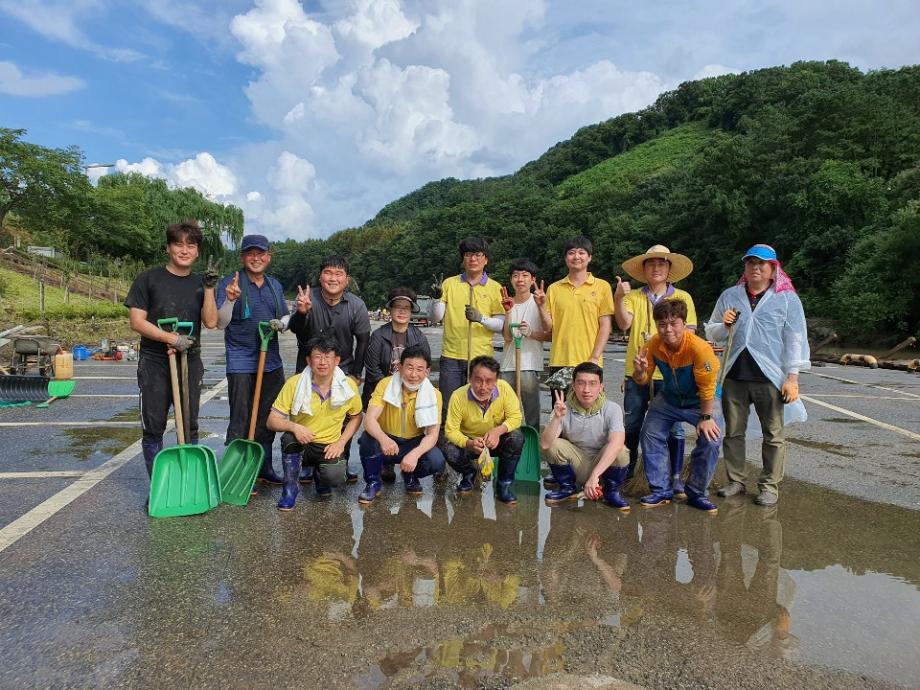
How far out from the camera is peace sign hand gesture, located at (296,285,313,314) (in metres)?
4.48

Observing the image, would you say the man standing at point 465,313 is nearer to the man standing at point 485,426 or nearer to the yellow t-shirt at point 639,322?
the man standing at point 485,426

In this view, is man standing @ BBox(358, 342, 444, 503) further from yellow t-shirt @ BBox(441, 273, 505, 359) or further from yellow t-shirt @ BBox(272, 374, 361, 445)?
yellow t-shirt @ BBox(441, 273, 505, 359)

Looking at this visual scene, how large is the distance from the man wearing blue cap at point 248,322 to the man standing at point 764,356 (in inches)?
126

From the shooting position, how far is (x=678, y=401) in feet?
14.5

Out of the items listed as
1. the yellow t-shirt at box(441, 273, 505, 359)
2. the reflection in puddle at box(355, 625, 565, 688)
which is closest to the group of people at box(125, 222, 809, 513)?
the yellow t-shirt at box(441, 273, 505, 359)

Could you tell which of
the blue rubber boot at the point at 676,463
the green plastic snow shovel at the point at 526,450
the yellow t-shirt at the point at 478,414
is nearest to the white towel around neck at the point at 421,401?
the yellow t-shirt at the point at 478,414

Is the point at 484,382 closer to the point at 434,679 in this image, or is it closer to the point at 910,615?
the point at 434,679

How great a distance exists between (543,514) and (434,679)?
1.97 m

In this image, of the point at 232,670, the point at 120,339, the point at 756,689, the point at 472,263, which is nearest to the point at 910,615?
the point at 756,689

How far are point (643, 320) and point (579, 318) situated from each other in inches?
18.8

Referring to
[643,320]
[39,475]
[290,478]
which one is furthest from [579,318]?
[39,475]

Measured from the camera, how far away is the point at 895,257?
21.8 meters

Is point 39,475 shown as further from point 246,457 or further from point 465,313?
point 465,313

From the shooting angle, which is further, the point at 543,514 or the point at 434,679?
the point at 543,514
